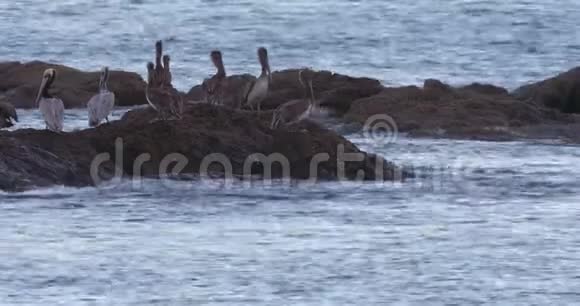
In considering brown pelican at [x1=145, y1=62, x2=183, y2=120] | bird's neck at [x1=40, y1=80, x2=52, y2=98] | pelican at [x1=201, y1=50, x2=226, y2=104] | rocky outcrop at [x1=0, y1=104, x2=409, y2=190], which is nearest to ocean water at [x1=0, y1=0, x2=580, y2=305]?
rocky outcrop at [x1=0, y1=104, x2=409, y2=190]

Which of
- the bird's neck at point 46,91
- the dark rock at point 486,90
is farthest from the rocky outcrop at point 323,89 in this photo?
the bird's neck at point 46,91

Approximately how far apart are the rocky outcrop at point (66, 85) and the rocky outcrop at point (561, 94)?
18.2 ft

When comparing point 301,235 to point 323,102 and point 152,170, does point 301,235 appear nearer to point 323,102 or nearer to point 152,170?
point 152,170

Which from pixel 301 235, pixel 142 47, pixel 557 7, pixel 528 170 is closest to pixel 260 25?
pixel 142 47

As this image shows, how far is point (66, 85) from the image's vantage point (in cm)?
2894

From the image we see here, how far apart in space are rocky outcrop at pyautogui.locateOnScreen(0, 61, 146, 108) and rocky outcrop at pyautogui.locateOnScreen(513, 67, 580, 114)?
5557 mm

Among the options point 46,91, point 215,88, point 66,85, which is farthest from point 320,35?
point 46,91

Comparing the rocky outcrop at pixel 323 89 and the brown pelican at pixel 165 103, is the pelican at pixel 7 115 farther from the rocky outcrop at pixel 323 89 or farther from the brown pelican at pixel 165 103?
the brown pelican at pixel 165 103

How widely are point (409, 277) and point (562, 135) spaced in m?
8.93

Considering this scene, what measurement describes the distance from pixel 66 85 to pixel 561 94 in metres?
7.23

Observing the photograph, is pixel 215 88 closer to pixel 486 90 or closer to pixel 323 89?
pixel 323 89

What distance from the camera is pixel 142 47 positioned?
40.6 meters

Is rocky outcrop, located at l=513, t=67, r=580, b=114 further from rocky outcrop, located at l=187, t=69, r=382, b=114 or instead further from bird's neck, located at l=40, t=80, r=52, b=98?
bird's neck, located at l=40, t=80, r=52, b=98

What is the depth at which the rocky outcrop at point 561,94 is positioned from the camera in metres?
26.7
